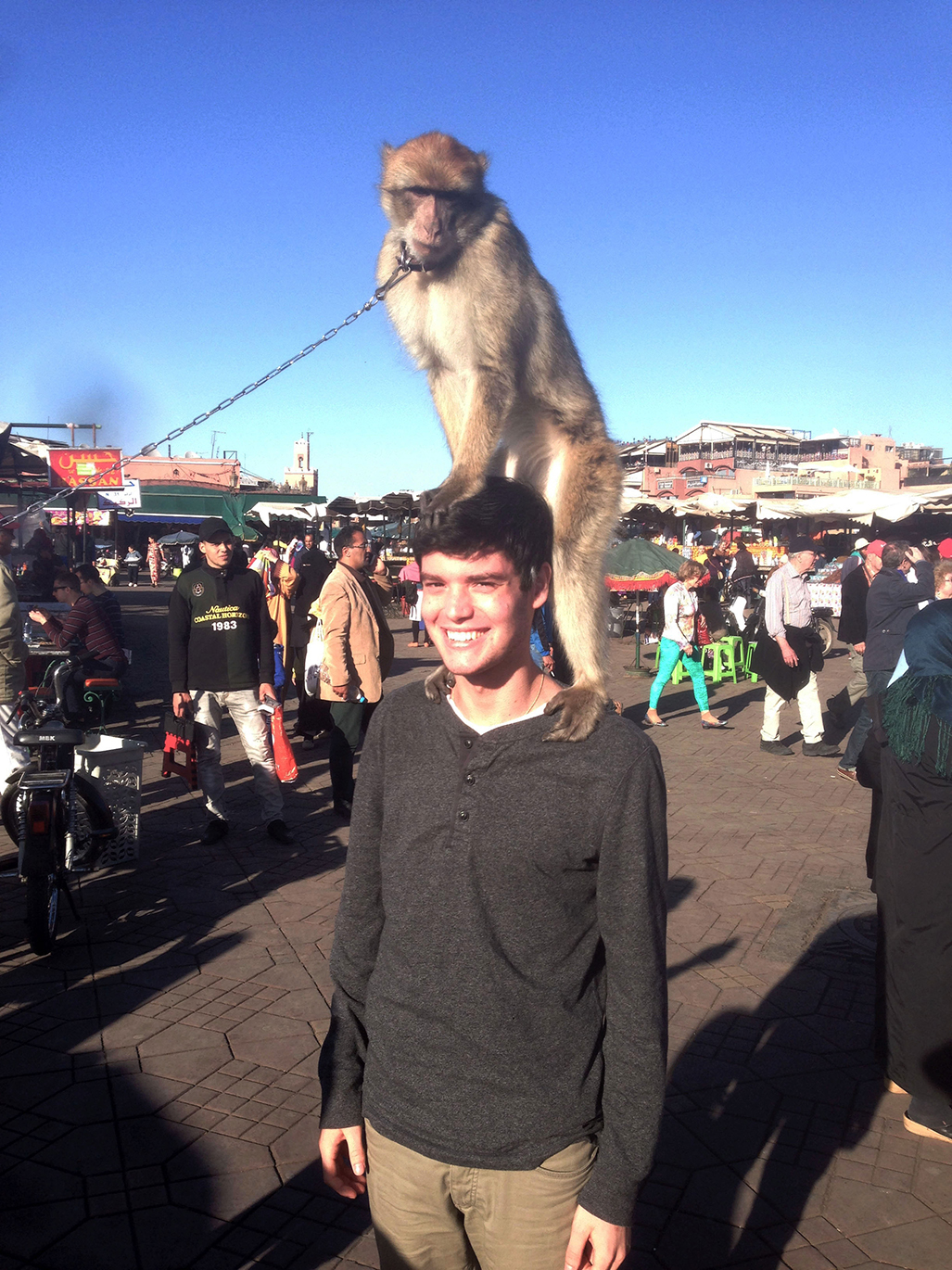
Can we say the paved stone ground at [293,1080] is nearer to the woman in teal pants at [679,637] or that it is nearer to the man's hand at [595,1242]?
the man's hand at [595,1242]

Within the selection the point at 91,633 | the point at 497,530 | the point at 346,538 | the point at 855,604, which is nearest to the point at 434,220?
the point at 497,530

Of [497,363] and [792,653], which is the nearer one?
[497,363]

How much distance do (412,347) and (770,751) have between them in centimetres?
879

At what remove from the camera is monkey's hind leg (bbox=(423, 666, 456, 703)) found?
6.82ft

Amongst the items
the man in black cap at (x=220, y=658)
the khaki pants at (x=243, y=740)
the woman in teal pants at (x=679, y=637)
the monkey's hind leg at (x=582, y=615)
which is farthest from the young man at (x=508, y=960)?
the woman in teal pants at (x=679, y=637)

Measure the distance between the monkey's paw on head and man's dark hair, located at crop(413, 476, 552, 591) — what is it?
0.80ft

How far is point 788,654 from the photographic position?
9680 mm

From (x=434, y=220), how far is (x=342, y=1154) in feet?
Result: 6.57

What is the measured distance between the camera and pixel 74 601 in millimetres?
9297

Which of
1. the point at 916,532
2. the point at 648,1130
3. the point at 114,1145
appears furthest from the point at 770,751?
the point at 916,532

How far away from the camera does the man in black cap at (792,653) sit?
9.85 m

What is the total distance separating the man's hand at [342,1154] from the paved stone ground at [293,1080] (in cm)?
126

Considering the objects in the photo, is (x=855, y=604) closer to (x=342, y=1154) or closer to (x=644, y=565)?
(x=644, y=565)

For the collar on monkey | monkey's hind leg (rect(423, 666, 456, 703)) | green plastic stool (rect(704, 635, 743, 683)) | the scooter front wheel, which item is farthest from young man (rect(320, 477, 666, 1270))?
green plastic stool (rect(704, 635, 743, 683))
